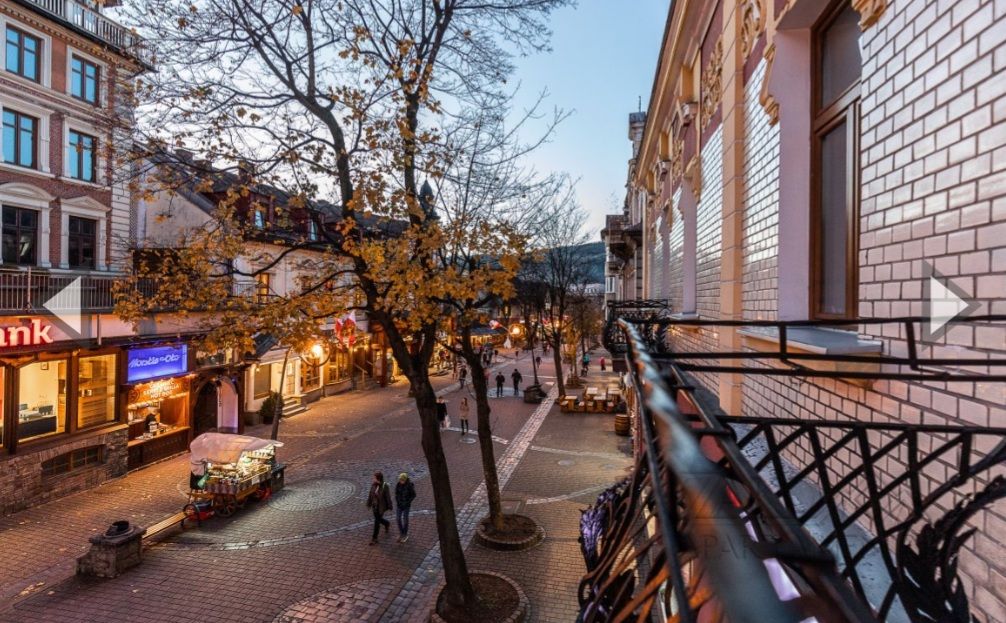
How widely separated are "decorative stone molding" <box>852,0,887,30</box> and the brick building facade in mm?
16

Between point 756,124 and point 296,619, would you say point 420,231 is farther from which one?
point 296,619

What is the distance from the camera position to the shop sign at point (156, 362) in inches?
658

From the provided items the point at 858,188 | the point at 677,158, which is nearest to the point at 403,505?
the point at 677,158

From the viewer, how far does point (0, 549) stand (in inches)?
450

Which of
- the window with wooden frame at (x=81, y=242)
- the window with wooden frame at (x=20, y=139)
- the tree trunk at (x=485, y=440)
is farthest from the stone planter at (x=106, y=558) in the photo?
the window with wooden frame at (x=20, y=139)

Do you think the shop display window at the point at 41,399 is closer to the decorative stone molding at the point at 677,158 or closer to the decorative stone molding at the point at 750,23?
the decorative stone molding at the point at 677,158

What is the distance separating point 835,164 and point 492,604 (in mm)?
8686

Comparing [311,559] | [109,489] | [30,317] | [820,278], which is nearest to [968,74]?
[820,278]

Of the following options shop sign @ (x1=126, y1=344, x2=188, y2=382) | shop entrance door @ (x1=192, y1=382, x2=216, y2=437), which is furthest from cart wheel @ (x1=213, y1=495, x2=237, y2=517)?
shop entrance door @ (x1=192, y1=382, x2=216, y2=437)

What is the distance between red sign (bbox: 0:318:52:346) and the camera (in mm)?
12922

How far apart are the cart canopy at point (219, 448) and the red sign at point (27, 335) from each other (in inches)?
187

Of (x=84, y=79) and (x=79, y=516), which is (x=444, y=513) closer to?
(x=79, y=516)

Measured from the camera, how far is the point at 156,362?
17.6 m

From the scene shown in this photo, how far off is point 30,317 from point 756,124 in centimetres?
1712
